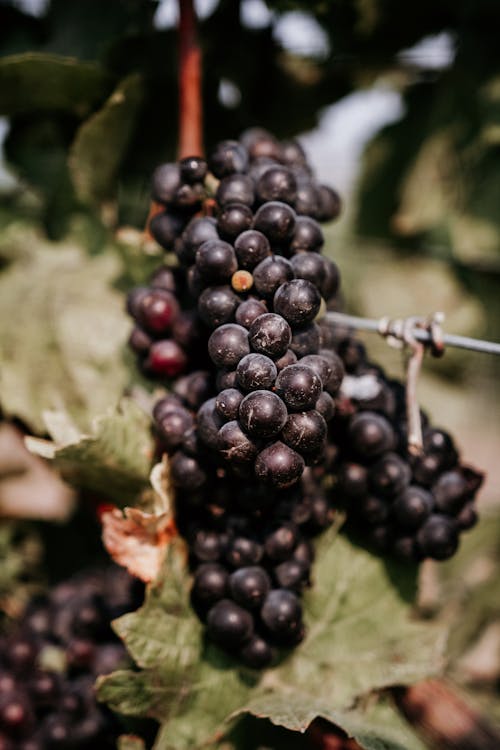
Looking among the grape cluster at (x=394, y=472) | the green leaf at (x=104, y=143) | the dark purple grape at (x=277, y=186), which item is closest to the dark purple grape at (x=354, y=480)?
the grape cluster at (x=394, y=472)

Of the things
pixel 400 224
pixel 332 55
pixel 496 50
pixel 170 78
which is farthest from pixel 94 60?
pixel 496 50

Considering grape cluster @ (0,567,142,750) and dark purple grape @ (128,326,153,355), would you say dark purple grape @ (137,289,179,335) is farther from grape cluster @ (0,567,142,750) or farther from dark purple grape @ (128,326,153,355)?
grape cluster @ (0,567,142,750)

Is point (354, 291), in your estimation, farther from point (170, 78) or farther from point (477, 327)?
point (170, 78)

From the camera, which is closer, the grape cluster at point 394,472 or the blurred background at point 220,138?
the grape cluster at point 394,472

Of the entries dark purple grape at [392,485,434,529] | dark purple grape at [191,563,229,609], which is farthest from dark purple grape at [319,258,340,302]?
dark purple grape at [191,563,229,609]

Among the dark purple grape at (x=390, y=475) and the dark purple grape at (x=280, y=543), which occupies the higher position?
the dark purple grape at (x=390, y=475)

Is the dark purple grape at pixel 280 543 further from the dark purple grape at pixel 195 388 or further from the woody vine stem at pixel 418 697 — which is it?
the woody vine stem at pixel 418 697
